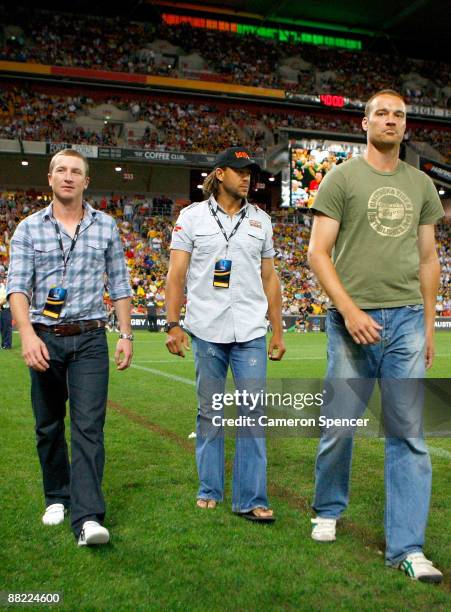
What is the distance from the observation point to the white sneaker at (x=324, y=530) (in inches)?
148

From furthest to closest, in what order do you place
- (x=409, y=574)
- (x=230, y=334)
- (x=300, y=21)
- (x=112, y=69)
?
(x=300, y=21) → (x=112, y=69) → (x=230, y=334) → (x=409, y=574)

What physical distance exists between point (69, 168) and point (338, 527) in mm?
2505

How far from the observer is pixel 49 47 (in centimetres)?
4319

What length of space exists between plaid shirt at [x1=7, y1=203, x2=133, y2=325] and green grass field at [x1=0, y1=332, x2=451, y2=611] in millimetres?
1233

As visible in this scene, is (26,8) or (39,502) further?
(26,8)

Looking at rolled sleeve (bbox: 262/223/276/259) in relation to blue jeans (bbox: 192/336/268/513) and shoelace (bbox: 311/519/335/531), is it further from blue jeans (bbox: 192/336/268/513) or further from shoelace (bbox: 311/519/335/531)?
shoelace (bbox: 311/519/335/531)

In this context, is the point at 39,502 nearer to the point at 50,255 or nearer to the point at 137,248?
the point at 50,255

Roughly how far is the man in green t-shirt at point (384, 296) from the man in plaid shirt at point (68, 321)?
1.25 metres

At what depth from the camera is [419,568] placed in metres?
3.25

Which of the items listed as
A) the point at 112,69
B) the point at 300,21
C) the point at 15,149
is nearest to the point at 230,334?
the point at 15,149

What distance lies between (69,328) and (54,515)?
110 centimetres

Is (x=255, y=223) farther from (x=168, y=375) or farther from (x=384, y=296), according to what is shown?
(x=168, y=375)

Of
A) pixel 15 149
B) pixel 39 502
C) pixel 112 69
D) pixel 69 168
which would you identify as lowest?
pixel 39 502

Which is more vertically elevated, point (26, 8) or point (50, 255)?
point (26, 8)
